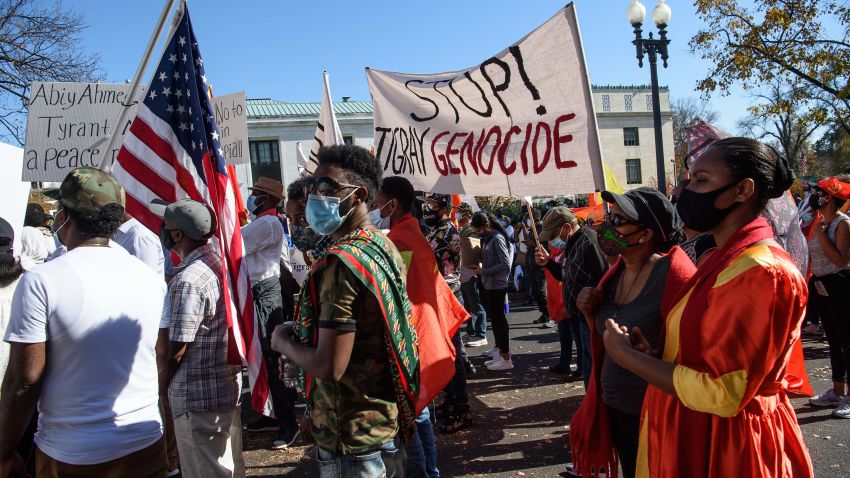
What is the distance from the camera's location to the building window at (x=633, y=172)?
6216 centimetres

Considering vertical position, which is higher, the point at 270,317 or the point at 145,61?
the point at 145,61

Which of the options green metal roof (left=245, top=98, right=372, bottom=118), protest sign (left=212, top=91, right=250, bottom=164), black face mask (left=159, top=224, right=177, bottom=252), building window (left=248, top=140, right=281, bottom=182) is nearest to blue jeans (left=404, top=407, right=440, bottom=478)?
black face mask (left=159, top=224, right=177, bottom=252)

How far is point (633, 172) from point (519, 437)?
6164 cm

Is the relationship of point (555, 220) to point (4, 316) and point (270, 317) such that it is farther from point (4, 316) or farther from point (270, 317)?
point (4, 316)

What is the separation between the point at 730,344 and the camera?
1833 mm

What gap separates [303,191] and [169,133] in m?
0.98

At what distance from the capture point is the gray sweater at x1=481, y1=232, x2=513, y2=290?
303 inches

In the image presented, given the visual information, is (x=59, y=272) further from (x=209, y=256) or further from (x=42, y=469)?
(x=209, y=256)

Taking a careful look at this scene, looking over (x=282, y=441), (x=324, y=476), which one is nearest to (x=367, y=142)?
(x=282, y=441)

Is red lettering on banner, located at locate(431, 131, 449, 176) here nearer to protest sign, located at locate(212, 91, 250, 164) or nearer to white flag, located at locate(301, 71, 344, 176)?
white flag, located at locate(301, 71, 344, 176)

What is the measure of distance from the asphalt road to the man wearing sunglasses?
250 cm

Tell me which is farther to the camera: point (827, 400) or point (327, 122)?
point (327, 122)

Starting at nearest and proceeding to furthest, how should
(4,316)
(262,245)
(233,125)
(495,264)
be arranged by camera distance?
1. (4,316)
2. (262,245)
3. (495,264)
4. (233,125)

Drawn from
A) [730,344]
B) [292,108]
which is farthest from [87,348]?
[292,108]
